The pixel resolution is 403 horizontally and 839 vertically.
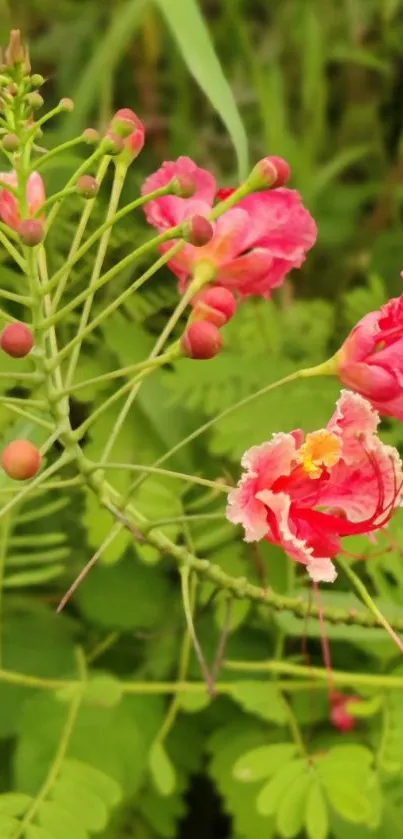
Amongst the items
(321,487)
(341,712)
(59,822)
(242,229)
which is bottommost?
(341,712)

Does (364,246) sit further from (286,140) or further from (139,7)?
(139,7)

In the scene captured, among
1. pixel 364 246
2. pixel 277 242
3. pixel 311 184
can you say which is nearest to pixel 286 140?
pixel 311 184

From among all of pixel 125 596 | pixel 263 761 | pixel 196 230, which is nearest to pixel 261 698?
pixel 263 761

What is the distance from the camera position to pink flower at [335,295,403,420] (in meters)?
0.51

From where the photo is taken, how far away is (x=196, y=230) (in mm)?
465

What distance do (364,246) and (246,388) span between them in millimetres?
513

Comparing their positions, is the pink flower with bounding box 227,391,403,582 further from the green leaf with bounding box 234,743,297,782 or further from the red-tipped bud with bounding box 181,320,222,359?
the green leaf with bounding box 234,743,297,782

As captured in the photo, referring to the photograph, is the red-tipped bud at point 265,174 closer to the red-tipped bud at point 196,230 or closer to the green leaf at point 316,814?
the red-tipped bud at point 196,230

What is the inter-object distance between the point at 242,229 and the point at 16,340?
0.51 feet

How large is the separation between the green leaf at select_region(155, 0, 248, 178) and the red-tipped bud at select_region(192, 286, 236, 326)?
0.71 feet

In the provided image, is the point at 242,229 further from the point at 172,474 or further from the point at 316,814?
the point at 316,814

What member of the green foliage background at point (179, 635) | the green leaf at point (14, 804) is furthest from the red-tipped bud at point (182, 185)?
the green leaf at point (14, 804)

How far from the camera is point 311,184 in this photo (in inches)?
46.8

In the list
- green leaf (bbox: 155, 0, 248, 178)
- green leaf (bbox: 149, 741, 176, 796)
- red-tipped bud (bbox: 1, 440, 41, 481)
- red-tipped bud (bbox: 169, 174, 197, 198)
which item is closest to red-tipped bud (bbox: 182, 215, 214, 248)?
red-tipped bud (bbox: 169, 174, 197, 198)
